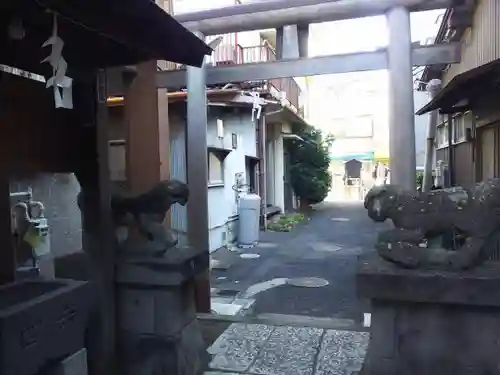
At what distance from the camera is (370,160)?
41000mm

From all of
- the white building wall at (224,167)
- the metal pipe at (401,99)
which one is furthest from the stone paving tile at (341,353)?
the white building wall at (224,167)

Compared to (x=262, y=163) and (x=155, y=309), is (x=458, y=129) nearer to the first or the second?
(x=262, y=163)

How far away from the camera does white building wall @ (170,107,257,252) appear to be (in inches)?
440

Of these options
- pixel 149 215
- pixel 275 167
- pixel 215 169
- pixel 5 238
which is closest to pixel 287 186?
pixel 275 167

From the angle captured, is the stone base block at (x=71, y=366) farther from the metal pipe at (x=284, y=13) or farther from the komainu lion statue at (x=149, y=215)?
the metal pipe at (x=284, y=13)

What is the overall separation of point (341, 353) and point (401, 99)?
9.83 ft

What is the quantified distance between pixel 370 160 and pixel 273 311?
117 feet

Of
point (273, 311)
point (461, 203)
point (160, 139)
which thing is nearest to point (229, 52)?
point (160, 139)

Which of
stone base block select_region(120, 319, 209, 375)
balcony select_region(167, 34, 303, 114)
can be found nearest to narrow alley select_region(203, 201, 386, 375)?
stone base block select_region(120, 319, 209, 375)

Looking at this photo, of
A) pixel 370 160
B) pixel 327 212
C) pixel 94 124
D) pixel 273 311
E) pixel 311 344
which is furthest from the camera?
pixel 370 160

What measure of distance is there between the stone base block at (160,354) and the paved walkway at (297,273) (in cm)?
271

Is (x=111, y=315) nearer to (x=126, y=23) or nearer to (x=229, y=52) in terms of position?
(x=126, y=23)

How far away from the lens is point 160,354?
163 inches

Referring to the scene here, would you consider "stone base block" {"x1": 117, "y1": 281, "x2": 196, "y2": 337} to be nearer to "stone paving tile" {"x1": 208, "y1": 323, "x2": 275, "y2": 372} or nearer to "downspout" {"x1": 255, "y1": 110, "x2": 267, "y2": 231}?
"stone paving tile" {"x1": 208, "y1": 323, "x2": 275, "y2": 372}
